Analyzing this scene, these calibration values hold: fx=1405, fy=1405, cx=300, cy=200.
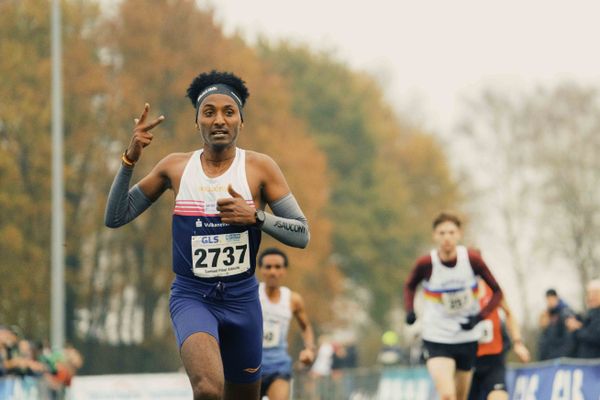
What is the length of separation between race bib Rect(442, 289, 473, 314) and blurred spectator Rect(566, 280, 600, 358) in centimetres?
401

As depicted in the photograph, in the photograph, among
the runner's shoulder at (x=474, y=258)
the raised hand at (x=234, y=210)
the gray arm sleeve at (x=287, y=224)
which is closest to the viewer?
the raised hand at (x=234, y=210)

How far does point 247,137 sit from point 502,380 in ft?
102

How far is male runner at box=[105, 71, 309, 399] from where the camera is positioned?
8.58 meters

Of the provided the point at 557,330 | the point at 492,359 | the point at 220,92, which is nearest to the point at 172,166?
the point at 220,92

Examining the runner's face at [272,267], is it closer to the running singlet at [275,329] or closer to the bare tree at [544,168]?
the running singlet at [275,329]

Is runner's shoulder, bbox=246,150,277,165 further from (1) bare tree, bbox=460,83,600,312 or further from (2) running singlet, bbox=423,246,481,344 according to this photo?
(1) bare tree, bbox=460,83,600,312

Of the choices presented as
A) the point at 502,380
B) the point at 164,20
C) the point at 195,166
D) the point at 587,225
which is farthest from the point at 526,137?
the point at 195,166

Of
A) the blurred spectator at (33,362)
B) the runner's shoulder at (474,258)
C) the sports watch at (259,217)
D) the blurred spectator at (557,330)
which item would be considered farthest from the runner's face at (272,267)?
the blurred spectator at (33,362)

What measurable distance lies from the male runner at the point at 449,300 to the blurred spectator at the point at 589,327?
3.83 m

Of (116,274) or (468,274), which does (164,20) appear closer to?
(116,274)

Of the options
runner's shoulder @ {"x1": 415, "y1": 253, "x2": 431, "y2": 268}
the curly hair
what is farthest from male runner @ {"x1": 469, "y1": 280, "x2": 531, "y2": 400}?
the curly hair

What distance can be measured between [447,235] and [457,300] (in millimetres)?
660

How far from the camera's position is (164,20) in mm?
42719

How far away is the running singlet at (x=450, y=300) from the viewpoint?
1348cm
